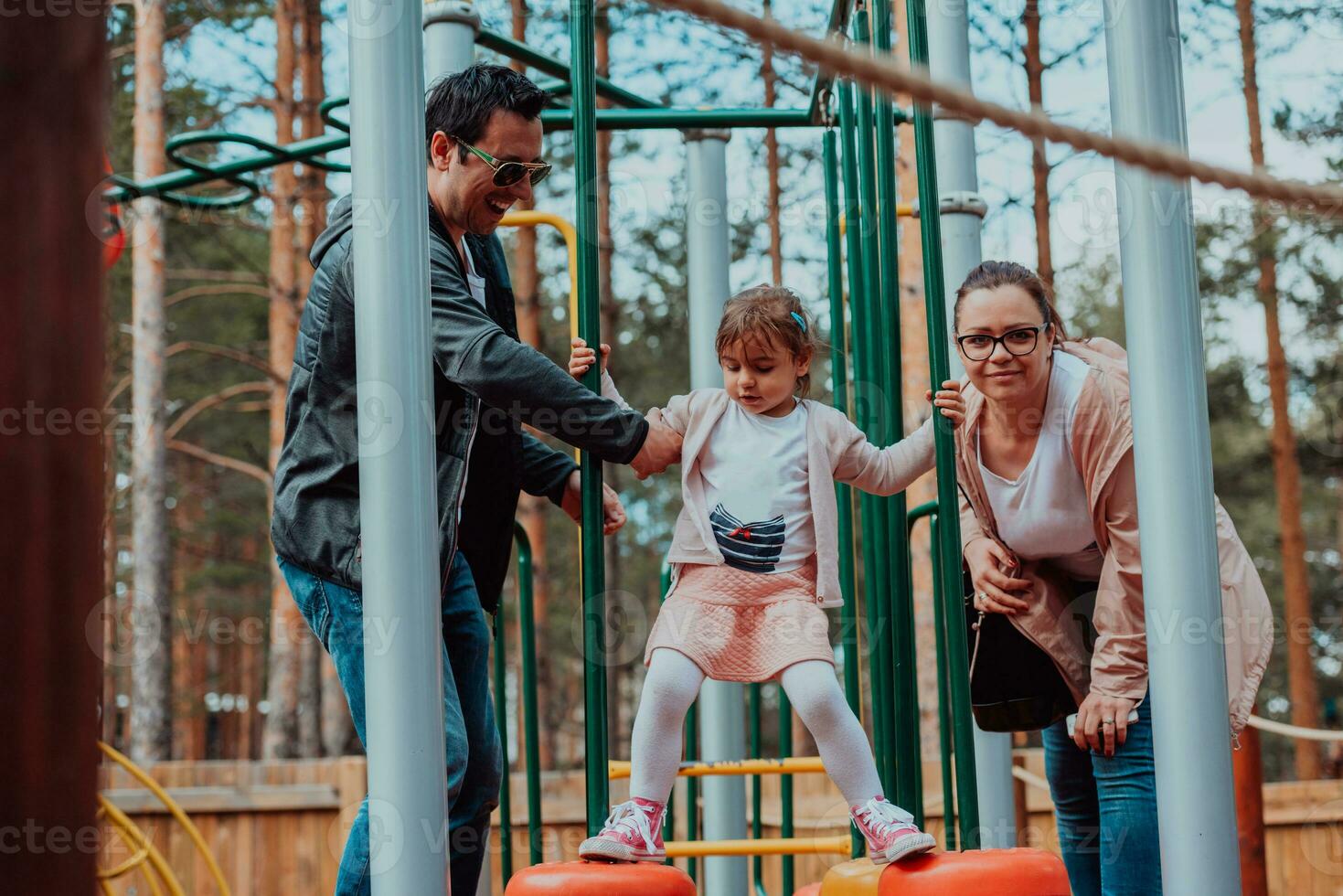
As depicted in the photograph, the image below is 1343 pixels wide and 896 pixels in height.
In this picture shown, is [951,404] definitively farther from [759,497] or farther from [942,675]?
[942,675]

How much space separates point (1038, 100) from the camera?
9375 millimetres

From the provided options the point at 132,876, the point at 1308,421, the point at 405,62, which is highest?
the point at 1308,421

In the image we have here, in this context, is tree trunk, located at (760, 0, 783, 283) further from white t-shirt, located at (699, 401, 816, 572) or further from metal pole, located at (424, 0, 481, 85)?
white t-shirt, located at (699, 401, 816, 572)

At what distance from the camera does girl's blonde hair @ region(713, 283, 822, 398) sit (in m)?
2.38

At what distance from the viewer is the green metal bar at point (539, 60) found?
354 cm

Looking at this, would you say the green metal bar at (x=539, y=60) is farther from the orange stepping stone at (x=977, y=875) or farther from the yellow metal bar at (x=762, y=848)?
the orange stepping stone at (x=977, y=875)

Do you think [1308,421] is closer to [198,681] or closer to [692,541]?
[692,541]

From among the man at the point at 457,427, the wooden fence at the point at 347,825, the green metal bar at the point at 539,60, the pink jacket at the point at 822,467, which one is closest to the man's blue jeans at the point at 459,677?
the man at the point at 457,427

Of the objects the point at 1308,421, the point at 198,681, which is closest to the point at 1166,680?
the point at 1308,421

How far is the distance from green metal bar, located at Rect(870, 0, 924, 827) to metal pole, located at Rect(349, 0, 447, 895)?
0.87 m

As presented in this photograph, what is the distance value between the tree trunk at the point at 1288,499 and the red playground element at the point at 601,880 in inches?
322

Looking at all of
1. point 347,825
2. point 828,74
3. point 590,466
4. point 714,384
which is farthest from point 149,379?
point 590,466

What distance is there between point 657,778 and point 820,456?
627mm

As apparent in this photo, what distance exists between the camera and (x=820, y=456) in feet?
7.88
